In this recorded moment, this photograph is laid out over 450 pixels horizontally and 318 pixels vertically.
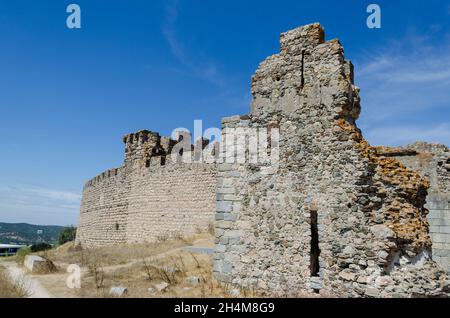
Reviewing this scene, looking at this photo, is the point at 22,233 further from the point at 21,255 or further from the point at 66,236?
the point at 21,255

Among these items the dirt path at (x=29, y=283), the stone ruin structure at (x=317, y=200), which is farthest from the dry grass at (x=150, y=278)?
the stone ruin structure at (x=317, y=200)

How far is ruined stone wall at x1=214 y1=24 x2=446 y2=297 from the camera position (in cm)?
584

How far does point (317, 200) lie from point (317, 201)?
2 centimetres

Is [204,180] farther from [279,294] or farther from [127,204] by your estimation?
[279,294]

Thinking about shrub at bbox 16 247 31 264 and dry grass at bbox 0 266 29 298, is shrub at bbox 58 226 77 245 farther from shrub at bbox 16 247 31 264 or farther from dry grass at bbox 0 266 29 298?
dry grass at bbox 0 266 29 298

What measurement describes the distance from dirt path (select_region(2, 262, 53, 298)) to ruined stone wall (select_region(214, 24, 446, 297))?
10.9 feet

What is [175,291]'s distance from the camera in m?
6.93

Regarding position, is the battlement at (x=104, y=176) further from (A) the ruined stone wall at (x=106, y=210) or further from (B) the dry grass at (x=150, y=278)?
(B) the dry grass at (x=150, y=278)

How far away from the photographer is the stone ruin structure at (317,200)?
5840 mm

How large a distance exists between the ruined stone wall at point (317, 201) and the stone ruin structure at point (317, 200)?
2 cm

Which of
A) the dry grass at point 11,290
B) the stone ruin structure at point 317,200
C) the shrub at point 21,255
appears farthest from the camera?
the shrub at point 21,255

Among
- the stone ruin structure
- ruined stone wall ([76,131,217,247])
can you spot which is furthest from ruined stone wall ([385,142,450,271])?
ruined stone wall ([76,131,217,247])
